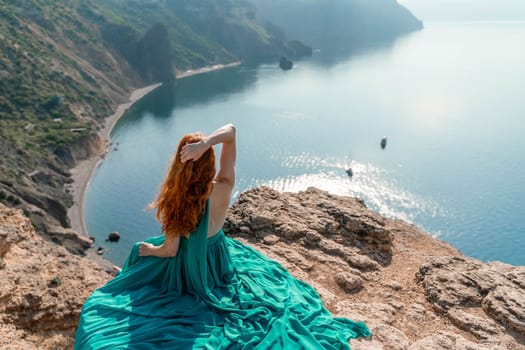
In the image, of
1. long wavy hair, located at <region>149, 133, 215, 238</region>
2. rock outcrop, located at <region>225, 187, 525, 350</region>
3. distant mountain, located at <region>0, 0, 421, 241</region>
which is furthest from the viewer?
distant mountain, located at <region>0, 0, 421, 241</region>

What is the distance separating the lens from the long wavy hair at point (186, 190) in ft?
14.4

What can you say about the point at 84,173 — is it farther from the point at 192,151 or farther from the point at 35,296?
the point at 192,151

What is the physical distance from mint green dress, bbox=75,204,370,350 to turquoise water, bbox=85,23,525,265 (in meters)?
32.1

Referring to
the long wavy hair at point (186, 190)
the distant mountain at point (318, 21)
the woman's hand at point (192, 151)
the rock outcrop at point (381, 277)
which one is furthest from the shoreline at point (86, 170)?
the distant mountain at point (318, 21)

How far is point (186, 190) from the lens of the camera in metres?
4.38

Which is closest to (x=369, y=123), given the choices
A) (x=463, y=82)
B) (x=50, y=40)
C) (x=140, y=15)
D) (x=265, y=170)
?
(x=265, y=170)

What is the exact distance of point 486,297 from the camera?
6.99 metres

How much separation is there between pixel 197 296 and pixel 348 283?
11.0ft

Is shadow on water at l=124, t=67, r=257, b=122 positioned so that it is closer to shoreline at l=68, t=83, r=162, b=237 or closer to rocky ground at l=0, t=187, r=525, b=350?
shoreline at l=68, t=83, r=162, b=237

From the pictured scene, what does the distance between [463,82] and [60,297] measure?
10255cm

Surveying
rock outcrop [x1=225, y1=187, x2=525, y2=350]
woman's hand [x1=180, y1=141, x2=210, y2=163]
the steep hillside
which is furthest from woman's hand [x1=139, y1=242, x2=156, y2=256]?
Result: the steep hillside

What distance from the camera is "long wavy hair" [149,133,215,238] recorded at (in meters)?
4.38

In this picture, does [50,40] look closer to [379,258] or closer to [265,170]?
[265,170]

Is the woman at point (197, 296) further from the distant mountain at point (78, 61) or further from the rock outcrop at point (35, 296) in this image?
the distant mountain at point (78, 61)
